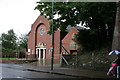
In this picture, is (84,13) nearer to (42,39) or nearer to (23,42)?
(42,39)

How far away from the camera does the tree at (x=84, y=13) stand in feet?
67.6

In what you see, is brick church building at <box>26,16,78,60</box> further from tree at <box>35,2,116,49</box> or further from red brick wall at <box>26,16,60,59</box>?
tree at <box>35,2,116,49</box>

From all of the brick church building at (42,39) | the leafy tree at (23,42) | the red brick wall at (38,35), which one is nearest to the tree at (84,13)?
the brick church building at (42,39)

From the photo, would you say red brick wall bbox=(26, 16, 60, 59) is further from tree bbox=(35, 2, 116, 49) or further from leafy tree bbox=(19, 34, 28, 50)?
tree bbox=(35, 2, 116, 49)

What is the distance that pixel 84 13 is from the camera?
20.7 m

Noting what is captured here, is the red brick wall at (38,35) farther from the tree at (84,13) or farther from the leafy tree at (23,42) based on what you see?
the tree at (84,13)

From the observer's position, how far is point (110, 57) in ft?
72.4

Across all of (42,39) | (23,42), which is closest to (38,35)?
(42,39)

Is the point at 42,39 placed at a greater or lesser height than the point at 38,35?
lesser

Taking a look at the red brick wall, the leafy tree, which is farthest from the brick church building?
the leafy tree

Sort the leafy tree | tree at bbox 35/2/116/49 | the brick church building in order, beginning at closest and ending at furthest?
1. tree at bbox 35/2/116/49
2. the brick church building
3. the leafy tree

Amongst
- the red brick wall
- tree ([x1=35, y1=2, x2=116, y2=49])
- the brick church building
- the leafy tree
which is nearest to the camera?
tree ([x1=35, y1=2, x2=116, y2=49])

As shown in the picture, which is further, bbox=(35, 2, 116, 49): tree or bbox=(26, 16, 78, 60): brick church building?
bbox=(26, 16, 78, 60): brick church building

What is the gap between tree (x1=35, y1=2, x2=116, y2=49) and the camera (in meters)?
20.6
